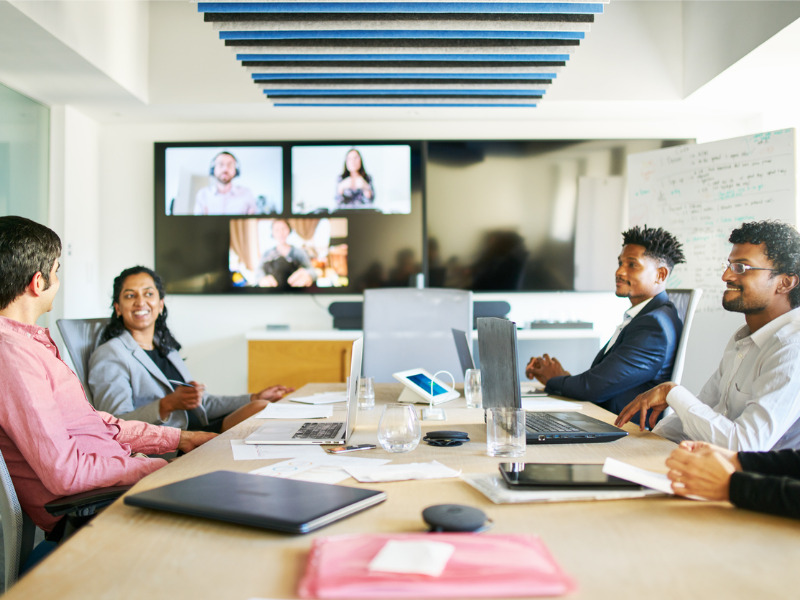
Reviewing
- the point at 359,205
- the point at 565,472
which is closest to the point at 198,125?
the point at 359,205

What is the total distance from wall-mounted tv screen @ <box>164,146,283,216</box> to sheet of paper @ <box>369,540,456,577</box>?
433 cm

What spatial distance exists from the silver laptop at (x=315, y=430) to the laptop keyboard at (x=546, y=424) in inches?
18.0

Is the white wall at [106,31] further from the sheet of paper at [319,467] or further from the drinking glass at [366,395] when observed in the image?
the sheet of paper at [319,467]

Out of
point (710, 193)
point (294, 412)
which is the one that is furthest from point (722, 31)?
point (294, 412)

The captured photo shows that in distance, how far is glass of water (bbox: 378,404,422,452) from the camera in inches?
56.9

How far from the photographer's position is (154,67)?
14.9ft

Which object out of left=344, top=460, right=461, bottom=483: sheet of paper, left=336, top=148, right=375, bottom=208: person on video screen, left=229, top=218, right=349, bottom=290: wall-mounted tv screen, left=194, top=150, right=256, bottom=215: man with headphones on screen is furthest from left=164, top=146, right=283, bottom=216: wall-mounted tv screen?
left=344, top=460, right=461, bottom=483: sheet of paper

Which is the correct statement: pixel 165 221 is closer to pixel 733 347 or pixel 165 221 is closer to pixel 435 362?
pixel 435 362

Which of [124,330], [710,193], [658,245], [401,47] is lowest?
[124,330]

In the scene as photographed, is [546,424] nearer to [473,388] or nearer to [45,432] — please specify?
[473,388]

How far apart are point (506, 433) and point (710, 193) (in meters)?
3.12

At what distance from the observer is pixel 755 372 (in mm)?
1722

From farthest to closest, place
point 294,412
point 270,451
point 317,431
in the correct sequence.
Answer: point 294,412, point 317,431, point 270,451

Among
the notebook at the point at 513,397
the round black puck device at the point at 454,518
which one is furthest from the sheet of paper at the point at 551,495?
the notebook at the point at 513,397
